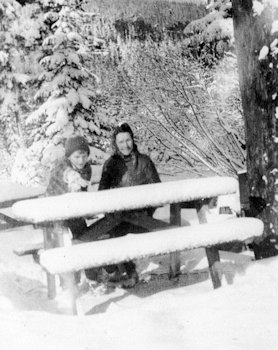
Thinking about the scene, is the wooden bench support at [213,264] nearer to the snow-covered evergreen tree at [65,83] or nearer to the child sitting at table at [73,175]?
the child sitting at table at [73,175]

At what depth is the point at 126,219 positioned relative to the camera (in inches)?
168

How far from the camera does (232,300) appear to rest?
11.0 ft

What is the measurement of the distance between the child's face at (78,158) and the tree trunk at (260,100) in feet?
5.83

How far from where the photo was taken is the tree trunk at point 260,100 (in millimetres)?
4047

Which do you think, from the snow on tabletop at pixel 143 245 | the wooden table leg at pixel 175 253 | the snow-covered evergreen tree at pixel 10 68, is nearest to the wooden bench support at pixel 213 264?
the snow on tabletop at pixel 143 245

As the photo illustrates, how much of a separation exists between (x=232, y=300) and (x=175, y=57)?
609cm

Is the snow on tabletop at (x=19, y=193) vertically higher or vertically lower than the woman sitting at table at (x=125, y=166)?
lower

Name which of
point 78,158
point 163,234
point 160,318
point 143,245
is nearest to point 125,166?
point 78,158

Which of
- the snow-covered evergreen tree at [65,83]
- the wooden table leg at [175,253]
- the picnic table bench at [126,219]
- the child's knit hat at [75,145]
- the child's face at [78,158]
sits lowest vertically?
the wooden table leg at [175,253]

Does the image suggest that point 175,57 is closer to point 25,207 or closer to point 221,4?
point 25,207

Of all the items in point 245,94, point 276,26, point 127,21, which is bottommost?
point 245,94

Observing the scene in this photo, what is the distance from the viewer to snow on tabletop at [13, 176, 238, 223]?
140 inches

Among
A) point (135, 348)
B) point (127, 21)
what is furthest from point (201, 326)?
point (127, 21)

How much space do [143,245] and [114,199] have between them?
1.49 feet
